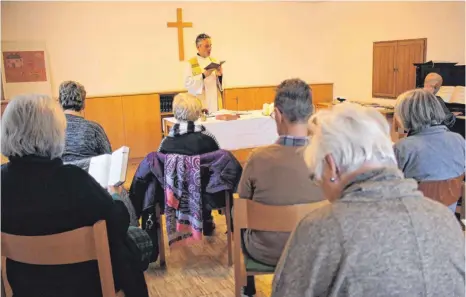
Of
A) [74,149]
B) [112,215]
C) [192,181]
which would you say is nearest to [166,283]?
[192,181]

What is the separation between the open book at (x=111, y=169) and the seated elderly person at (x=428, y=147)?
1.34 meters

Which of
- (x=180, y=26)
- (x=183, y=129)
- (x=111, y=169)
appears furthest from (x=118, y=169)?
(x=180, y=26)

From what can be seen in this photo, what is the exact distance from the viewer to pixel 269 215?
1.82m

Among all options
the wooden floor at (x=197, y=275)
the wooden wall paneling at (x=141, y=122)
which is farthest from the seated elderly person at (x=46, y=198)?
the wooden wall paneling at (x=141, y=122)

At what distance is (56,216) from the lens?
1588 millimetres

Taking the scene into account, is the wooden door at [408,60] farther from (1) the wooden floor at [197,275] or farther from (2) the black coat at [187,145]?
(2) the black coat at [187,145]

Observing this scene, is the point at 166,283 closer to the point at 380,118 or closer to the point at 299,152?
the point at 299,152

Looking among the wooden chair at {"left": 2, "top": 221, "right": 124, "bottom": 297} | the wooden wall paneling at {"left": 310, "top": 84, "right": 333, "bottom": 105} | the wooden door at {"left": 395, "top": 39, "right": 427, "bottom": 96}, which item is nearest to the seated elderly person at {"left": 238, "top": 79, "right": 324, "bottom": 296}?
the wooden chair at {"left": 2, "top": 221, "right": 124, "bottom": 297}

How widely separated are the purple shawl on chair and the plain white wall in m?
3.99

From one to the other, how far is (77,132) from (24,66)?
384cm

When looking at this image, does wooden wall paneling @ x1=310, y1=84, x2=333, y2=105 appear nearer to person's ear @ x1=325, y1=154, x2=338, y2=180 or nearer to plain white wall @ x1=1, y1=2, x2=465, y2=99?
plain white wall @ x1=1, y1=2, x2=465, y2=99

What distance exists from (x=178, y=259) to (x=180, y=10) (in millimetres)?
4367

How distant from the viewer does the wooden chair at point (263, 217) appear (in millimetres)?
1778

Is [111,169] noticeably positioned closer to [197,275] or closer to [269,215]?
[269,215]
